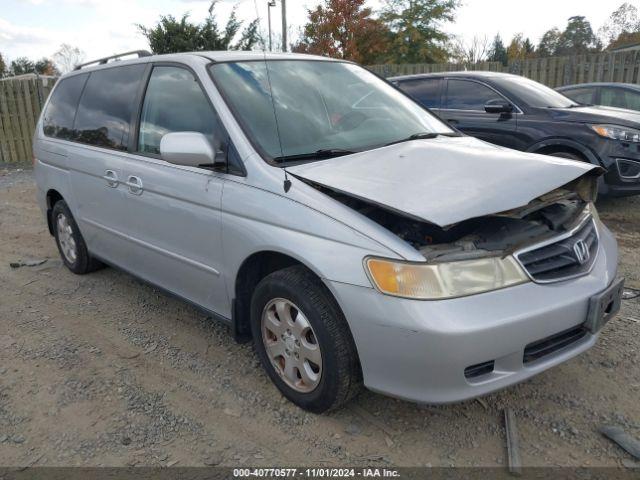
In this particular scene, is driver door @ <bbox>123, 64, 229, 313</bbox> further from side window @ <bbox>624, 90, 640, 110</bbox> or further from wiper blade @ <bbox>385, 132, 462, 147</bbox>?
side window @ <bbox>624, 90, 640, 110</bbox>

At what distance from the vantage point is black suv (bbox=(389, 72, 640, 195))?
6070 millimetres

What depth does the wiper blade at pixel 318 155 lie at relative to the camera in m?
2.88

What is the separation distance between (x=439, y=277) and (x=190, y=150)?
1479 mm

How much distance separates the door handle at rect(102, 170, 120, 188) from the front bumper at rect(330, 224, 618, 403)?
2.17 m

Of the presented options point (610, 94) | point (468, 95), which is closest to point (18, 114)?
point (468, 95)

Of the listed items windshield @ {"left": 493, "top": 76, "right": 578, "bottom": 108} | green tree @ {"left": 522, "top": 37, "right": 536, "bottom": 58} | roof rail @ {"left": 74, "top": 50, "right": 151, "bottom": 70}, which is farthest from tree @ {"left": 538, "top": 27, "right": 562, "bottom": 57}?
roof rail @ {"left": 74, "top": 50, "right": 151, "bottom": 70}

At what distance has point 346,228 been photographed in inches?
94.3

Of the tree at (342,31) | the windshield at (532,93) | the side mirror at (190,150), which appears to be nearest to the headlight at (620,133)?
the windshield at (532,93)

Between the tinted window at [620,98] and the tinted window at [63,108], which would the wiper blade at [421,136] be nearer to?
the tinted window at [63,108]

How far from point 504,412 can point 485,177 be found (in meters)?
1.19

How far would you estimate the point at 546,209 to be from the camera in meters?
2.82

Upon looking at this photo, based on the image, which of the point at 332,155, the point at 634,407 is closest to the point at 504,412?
the point at 634,407

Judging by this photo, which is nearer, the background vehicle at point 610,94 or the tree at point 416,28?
the background vehicle at point 610,94

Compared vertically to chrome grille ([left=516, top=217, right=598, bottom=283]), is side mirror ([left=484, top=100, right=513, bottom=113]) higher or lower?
higher
